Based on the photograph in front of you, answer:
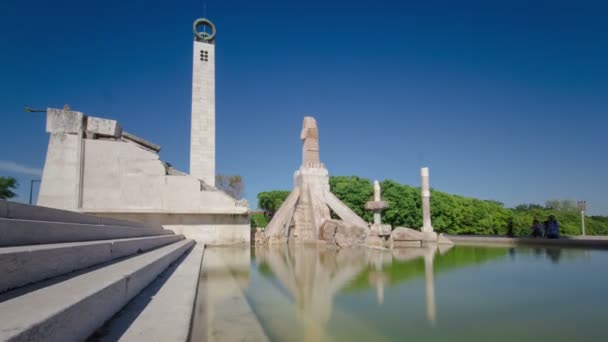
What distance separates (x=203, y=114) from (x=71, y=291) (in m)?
17.4

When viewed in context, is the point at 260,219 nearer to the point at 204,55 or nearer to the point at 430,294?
the point at 204,55

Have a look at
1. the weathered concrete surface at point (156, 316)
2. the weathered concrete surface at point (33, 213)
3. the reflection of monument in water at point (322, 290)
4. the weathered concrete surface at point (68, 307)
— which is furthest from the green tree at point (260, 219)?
the weathered concrete surface at point (68, 307)

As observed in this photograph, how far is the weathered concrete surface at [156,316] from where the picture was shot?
6.09 feet

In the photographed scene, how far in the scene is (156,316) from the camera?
2275 millimetres

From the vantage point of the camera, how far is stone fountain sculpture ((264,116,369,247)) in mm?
14586

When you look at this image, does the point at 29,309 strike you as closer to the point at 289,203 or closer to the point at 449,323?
the point at 449,323

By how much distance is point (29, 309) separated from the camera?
4.25 feet

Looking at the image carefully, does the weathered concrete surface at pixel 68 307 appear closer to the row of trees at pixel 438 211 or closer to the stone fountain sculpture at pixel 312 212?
the stone fountain sculpture at pixel 312 212

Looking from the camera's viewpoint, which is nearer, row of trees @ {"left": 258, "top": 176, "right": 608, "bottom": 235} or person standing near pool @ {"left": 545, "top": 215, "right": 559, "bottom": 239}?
person standing near pool @ {"left": 545, "top": 215, "right": 559, "bottom": 239}

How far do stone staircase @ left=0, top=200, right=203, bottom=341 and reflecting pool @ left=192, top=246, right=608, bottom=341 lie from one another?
2.43 feet

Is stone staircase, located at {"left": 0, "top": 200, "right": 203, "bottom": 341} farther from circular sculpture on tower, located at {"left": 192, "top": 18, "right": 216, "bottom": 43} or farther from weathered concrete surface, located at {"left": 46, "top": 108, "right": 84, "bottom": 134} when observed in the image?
circular sculpture on tower, located at {"left": 192, "top": 18, "right": 216, "bottom": 43}

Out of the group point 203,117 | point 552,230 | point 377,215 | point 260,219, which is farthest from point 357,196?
point 260,219

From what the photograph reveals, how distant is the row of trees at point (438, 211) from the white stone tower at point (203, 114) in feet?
46.1

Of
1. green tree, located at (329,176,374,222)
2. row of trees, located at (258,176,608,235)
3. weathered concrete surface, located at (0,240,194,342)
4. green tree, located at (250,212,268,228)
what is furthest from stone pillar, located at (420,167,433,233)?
green tree, located at (250,212,268,228)
